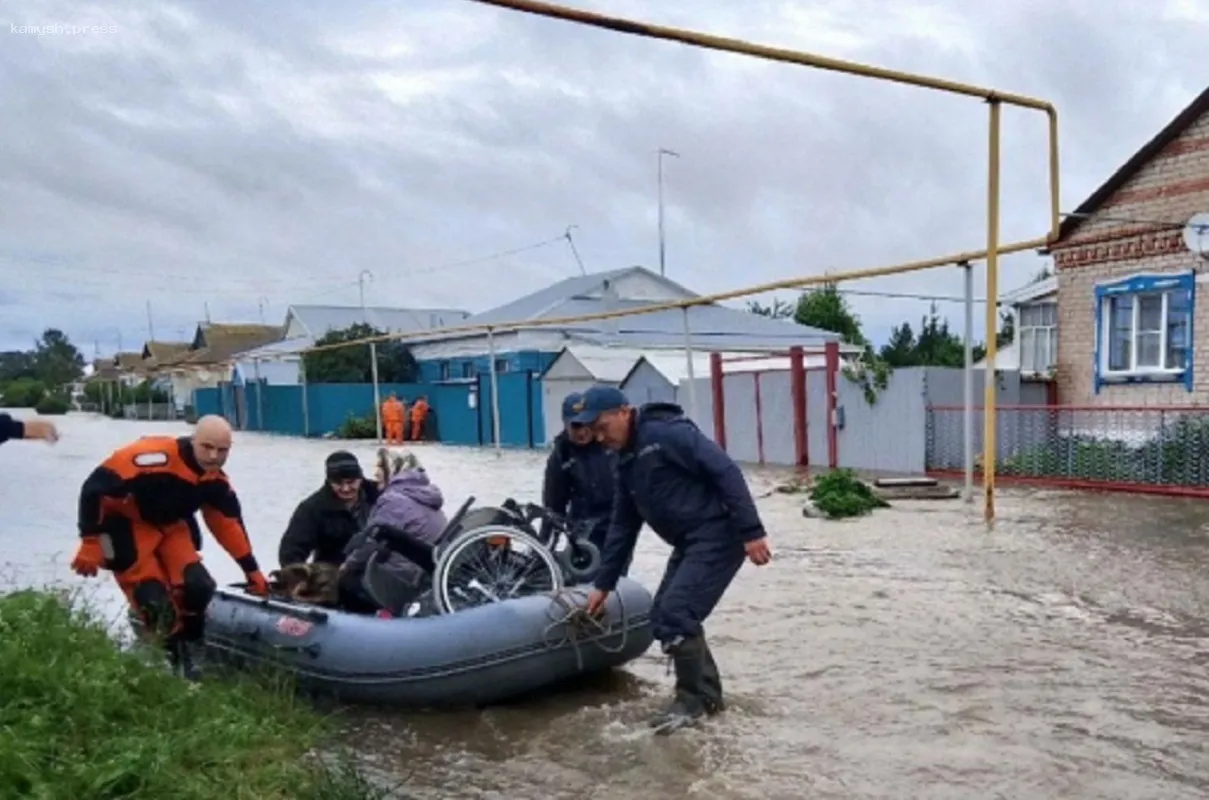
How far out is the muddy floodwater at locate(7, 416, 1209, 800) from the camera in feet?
16.4

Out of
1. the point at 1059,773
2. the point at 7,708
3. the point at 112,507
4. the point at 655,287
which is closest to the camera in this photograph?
the point at 7,708

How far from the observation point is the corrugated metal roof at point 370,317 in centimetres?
5797

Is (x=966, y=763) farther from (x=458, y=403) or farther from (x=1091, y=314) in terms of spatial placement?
(x=458, y=403)

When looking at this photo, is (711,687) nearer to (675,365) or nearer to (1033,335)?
(1033,335)

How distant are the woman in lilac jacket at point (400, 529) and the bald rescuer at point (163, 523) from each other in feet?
2.29

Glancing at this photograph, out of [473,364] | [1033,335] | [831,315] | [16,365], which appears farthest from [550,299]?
[16,365]

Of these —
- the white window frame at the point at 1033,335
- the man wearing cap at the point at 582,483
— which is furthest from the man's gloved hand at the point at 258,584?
the white window frame at the point at 1033,335

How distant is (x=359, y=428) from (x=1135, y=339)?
24164mm

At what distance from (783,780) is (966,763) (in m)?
0.83

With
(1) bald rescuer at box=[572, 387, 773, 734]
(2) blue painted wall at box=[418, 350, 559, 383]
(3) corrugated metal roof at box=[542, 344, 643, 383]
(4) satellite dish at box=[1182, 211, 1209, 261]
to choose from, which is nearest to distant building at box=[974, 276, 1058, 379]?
(4) satellite dish at box=[1182, 211, 1209, 261]

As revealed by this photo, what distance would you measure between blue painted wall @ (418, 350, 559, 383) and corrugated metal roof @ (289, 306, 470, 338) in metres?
13.5

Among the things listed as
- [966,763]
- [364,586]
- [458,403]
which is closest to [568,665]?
[364,586]

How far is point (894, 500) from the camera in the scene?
1485cm

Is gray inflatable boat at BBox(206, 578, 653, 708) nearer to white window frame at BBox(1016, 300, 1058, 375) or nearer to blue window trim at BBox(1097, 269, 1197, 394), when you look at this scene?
blue window trim at BBox(1097, 269, 1197, 394)
